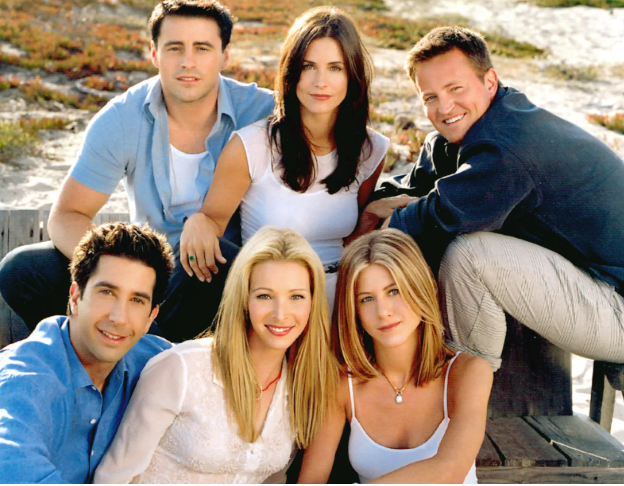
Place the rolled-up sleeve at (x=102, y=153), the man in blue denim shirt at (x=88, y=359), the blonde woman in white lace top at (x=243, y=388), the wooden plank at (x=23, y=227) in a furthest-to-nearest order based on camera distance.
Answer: the wooden plank at (x=23, y=227), the rolled-up sleeve at (x=102, y=153), the blonde woman in white lace top at (x=243, y=388), the man in blue denim shirt at (x=88, y=359)

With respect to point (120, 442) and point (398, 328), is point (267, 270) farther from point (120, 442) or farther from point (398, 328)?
point (120, 442)

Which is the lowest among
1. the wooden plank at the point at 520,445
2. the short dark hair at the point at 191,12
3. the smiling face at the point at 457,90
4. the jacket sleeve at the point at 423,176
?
the wooden plank at the point at 520,445

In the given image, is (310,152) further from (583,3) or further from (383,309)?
(583,3)

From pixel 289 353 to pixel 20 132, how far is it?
7.04 metres

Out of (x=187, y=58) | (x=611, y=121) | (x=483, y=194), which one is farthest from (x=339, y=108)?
(x=611, y=121)

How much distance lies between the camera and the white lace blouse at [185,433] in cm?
230

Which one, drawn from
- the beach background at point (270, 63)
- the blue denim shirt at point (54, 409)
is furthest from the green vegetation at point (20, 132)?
the blue denim shirt at point (54, 409)

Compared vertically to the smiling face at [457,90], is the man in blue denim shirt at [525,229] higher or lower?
lower

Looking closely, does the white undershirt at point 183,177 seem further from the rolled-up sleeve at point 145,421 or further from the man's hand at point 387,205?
the rolled-up sleeve at point 145,421

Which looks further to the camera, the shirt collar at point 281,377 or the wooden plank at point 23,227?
the wooden plank at point 23,227

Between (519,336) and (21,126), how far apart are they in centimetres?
752

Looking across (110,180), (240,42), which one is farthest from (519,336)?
(240,42)

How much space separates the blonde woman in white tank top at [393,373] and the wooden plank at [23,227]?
→ 221 cm

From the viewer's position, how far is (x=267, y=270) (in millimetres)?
2441
